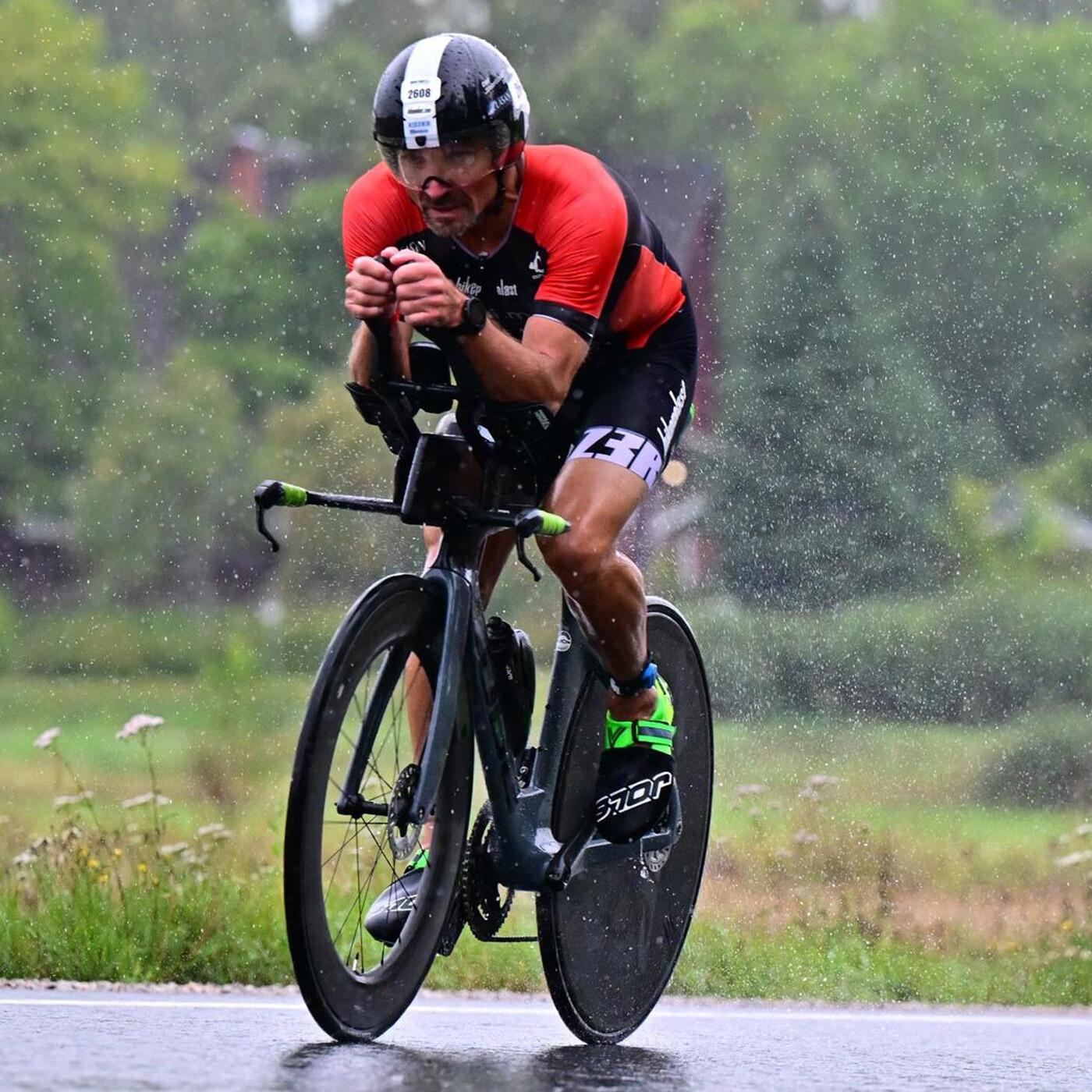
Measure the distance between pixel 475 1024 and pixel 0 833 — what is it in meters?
3.59

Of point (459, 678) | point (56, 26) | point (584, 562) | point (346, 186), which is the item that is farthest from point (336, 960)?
point (56, 26)

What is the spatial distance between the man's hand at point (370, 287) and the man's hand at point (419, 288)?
0.04 meters

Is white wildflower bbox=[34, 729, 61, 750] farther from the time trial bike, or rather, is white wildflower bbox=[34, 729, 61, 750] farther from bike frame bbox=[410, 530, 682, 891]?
bike frame bbox=[410, 530, 682, 891]

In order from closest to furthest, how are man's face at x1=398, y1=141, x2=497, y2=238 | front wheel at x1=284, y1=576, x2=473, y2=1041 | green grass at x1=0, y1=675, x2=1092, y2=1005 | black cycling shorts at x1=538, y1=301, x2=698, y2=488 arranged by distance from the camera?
front wheel at x1=284, y1=576, x2=473, y2=1041, man's face at x1=398, y1=141, x2=497, y2=238, black cycling shorts at x1=538, y1=301, x2=698, y2=488, green grass at x1=0, y1=675, x2=1092, y2=1005

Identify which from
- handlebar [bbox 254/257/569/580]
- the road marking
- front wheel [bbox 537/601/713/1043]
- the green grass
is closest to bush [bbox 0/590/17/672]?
the green grass

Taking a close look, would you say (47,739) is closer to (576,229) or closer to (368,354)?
(368,354)

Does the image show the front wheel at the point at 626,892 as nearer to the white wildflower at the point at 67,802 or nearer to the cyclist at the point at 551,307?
the cyclist at the point at 551,307

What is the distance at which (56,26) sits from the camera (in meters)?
17.8

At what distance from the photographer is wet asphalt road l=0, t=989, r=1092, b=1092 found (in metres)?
4.32

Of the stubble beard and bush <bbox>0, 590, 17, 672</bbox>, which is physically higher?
bush <bbox>0, 590, 17, 672</bbox>

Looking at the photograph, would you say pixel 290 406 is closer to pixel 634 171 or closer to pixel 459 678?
pixel 634 171

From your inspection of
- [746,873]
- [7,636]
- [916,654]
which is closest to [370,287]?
[746,873]

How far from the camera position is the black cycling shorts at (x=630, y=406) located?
525 cm

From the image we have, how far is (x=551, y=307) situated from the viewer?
492 centimetres
